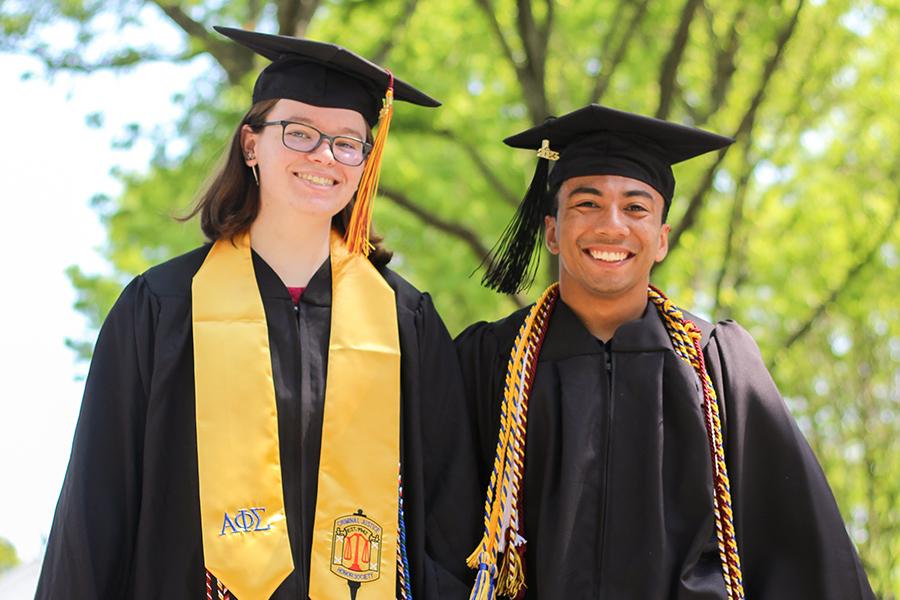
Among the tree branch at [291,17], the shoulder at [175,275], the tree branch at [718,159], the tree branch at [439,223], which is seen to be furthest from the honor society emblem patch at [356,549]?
the tree branch at [439,223]

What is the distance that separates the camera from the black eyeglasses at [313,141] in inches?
125

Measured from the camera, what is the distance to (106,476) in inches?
117

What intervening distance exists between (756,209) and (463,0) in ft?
9.83

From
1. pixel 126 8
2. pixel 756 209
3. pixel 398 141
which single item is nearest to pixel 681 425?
pixel 126 8

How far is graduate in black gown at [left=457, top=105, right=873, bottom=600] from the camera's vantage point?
124 inches

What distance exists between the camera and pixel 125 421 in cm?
301

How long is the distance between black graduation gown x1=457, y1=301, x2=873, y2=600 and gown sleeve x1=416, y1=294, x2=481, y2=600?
0.46ft

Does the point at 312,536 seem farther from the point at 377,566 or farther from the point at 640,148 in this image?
the point at 640,148

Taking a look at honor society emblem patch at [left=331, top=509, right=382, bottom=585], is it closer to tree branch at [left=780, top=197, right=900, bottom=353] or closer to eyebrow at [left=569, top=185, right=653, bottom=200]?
eyebrow at [left=569, top=185, right=653, bottom=200]

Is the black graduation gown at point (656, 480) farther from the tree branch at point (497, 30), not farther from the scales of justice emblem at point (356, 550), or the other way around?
the tree branch at point (497, 30)

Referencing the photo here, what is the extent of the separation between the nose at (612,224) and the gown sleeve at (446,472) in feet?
1.95

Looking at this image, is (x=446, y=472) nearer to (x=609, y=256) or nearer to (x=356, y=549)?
(x=356, y=549)

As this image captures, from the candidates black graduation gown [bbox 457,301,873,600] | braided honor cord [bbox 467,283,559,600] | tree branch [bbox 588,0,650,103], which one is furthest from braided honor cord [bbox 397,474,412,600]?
tree branch [bbox 588,0,650,103]

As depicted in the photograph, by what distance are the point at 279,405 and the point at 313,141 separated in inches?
29.8
